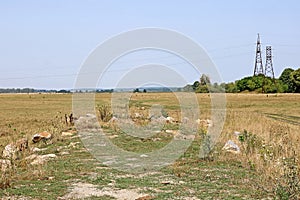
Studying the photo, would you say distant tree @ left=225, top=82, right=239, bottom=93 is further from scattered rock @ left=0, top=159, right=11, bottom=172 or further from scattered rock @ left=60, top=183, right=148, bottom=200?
scattered rock @ left=60, top=183, right=148, bottom=200

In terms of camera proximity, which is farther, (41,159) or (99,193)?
(41,159)

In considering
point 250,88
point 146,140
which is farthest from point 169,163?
point 250,88

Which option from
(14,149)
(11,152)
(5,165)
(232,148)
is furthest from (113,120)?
(5,165)

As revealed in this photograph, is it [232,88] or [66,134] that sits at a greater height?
[232,88]

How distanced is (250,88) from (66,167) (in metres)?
68.7

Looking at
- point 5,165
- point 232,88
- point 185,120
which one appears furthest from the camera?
point 232,88

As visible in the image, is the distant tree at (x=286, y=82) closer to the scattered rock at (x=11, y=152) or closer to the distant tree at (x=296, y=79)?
the distant tree at (x=296, y=79)

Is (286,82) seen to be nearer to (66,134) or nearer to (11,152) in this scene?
(66,134)

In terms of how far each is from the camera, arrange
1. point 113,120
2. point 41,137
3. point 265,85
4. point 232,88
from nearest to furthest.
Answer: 1. point 41,137
2. point 113,120
3. point 265,85
4. point 232,88

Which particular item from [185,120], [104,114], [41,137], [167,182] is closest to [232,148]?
[167,182]

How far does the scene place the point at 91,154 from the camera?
1237 centimetres

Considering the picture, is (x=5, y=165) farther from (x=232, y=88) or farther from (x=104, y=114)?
(x=232, y=88)

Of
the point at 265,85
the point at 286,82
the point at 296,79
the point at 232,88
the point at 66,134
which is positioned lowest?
the point at 66,134

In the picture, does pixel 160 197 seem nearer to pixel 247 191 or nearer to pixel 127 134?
pixel 247 191
